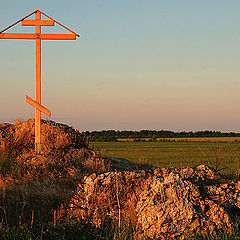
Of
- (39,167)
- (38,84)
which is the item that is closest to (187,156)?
(38,84)

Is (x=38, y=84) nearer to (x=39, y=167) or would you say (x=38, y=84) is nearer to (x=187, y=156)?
(x=39, y=167)

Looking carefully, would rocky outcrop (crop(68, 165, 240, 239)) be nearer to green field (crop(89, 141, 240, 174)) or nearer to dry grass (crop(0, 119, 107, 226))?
green field (crop(89, 141, 240, 174))

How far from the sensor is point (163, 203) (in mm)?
5117

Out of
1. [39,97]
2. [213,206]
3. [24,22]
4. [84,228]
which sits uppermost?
[24,22]

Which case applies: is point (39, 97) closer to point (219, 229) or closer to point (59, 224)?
point (59, 224)

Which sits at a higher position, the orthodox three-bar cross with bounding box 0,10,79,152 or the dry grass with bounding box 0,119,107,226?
the orthodox three-bar cross with bounding box 0,10,79,152

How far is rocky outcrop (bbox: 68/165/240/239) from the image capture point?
5023mm

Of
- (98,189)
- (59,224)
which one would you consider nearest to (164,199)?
(98,189)

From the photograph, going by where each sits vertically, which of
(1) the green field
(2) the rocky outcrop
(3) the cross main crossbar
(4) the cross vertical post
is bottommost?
(1) the green field

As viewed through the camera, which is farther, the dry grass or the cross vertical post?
the cross vertical post

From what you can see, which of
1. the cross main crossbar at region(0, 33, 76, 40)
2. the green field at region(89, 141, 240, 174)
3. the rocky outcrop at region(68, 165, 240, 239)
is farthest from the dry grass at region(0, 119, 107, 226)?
the cross main crossbar at region(0, 33, 76, 40)

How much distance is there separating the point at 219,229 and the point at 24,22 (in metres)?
9.41

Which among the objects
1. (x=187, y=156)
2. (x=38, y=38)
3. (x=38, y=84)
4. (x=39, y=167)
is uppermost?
(x=38, y=38)

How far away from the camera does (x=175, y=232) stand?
4992mm
